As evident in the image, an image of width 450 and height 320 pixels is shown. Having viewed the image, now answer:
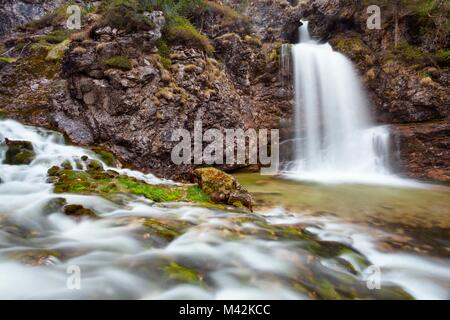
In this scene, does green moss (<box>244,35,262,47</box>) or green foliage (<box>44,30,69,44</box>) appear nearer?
green foliage (<box>44,30,69,44</box>)

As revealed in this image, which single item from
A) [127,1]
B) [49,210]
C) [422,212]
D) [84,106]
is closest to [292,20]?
[127,1]

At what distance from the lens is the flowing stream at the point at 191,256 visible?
313 cm

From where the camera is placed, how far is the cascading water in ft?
45.9

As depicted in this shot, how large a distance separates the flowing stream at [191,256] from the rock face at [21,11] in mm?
19758

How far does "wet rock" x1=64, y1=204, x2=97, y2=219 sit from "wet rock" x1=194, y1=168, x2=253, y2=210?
290cm

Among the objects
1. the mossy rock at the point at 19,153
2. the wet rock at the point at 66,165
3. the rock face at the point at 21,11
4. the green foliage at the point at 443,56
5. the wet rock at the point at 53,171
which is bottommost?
the wet rock at the point at 53,171

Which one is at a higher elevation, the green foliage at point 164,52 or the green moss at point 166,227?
the green foliage at point 164,52

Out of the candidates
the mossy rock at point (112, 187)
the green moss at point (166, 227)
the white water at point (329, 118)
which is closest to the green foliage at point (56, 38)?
the mossy rock at point (112, 187)

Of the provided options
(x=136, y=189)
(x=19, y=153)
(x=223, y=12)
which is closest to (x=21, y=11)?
(x=223, y=12)

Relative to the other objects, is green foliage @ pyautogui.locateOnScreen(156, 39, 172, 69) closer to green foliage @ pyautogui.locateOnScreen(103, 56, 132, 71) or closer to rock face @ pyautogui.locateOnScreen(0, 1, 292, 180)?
rock face @ pyautogui.locateOnScreen(0, 1, 292, 180)

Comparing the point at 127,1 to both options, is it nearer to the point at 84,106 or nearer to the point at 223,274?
the point at 84,106

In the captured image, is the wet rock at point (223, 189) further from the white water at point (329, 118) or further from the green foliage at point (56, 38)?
the green foliage at point (56, 38)

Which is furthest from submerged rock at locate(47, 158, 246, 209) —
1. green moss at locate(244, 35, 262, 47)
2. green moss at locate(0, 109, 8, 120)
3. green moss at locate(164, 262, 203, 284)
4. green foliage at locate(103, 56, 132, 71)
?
green moss at locate(244, 35, 262, 47)

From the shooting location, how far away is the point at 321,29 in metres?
18.5
